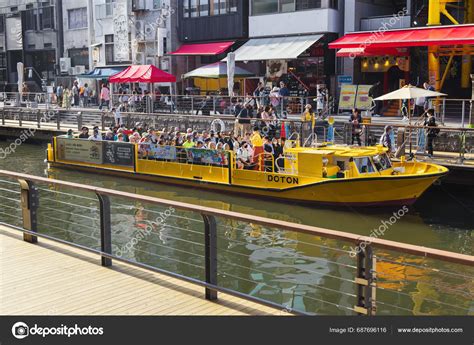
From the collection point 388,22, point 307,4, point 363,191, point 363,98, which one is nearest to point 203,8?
point 307,4

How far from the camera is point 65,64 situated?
166 ft

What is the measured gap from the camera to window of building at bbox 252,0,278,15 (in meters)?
34.8

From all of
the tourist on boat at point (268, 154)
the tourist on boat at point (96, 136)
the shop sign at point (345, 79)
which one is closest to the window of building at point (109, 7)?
the shop sign at point (345, 79)

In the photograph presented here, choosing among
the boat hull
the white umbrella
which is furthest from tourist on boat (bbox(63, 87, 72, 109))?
the boat hull

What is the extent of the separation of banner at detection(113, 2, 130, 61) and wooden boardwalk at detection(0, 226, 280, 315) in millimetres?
36607

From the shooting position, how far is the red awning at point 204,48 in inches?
1449

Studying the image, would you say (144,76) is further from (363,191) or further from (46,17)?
(46,17)

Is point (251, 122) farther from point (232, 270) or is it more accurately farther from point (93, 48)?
point (93, 48)

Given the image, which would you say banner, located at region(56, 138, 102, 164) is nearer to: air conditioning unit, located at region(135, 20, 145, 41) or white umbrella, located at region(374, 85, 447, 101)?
white umbrella, located at region(374, 85, 447, 101)

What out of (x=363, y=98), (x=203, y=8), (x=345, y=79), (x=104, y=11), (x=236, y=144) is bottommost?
(x=236, y=144)

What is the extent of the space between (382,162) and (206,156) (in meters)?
5.93

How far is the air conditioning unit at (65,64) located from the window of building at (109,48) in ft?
18.3

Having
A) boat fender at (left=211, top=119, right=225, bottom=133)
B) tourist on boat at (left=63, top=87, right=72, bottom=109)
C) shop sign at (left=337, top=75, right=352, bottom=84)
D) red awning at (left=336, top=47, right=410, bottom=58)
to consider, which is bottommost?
boat fender at (left=211, top=119, right=225, bottom=133)

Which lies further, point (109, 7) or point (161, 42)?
point (109, 7)
